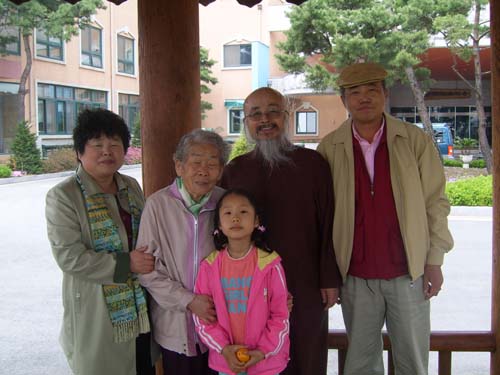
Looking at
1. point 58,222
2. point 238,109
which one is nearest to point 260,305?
point 58,222

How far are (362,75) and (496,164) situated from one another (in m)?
0.90

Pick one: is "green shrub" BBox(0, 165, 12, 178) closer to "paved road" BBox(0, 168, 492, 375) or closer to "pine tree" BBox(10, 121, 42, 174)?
"pine tree" BBox(10, 121, 42, 174)

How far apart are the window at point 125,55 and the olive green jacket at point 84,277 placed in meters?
24.9

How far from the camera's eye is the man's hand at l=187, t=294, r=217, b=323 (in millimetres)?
2010

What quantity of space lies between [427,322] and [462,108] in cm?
2591

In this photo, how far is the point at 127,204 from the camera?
222 centimetres

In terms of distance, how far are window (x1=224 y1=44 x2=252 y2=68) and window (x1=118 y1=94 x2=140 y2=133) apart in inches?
193

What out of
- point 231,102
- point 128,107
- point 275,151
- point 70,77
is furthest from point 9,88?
point 275,151

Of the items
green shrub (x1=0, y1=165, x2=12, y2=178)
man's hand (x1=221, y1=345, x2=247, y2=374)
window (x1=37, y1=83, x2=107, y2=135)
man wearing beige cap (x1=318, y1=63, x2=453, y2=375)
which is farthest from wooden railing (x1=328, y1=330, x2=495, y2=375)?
window (x1=37, y1=83, x2=107, y2=135)

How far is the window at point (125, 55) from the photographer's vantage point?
25.6 metres

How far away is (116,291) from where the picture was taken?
2.10m

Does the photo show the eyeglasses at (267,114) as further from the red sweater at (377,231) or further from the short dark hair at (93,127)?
the short dark hair at (93,127)

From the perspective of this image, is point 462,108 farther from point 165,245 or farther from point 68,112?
point 165,245

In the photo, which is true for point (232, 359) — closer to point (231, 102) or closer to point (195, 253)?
point (195, 253)
